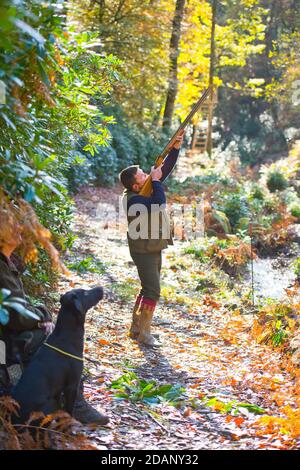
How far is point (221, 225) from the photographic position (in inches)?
564

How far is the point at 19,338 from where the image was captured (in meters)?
4.72

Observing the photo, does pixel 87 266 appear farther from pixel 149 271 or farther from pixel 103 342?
pixel 103 342

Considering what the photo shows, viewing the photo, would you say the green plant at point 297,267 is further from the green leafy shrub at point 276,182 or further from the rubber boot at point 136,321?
the green leafy shrub at point 276,182

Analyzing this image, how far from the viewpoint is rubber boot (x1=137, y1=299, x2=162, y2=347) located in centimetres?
754

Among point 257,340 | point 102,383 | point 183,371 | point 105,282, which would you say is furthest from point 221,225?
point 102,383

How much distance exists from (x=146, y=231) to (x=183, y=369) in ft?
5.00

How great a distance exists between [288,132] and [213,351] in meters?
26.6

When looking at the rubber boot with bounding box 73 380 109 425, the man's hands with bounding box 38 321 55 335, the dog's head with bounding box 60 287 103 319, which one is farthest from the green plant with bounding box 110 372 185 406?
the dog's head with bounding box 60 287 103 319

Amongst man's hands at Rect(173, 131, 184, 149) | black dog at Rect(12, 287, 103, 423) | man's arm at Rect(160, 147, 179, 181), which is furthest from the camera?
man's arm at Rect(160, 147, 179, 181)

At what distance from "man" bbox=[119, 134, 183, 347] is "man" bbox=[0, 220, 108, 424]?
8.52 feet

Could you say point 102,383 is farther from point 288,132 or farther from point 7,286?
point 288,132
